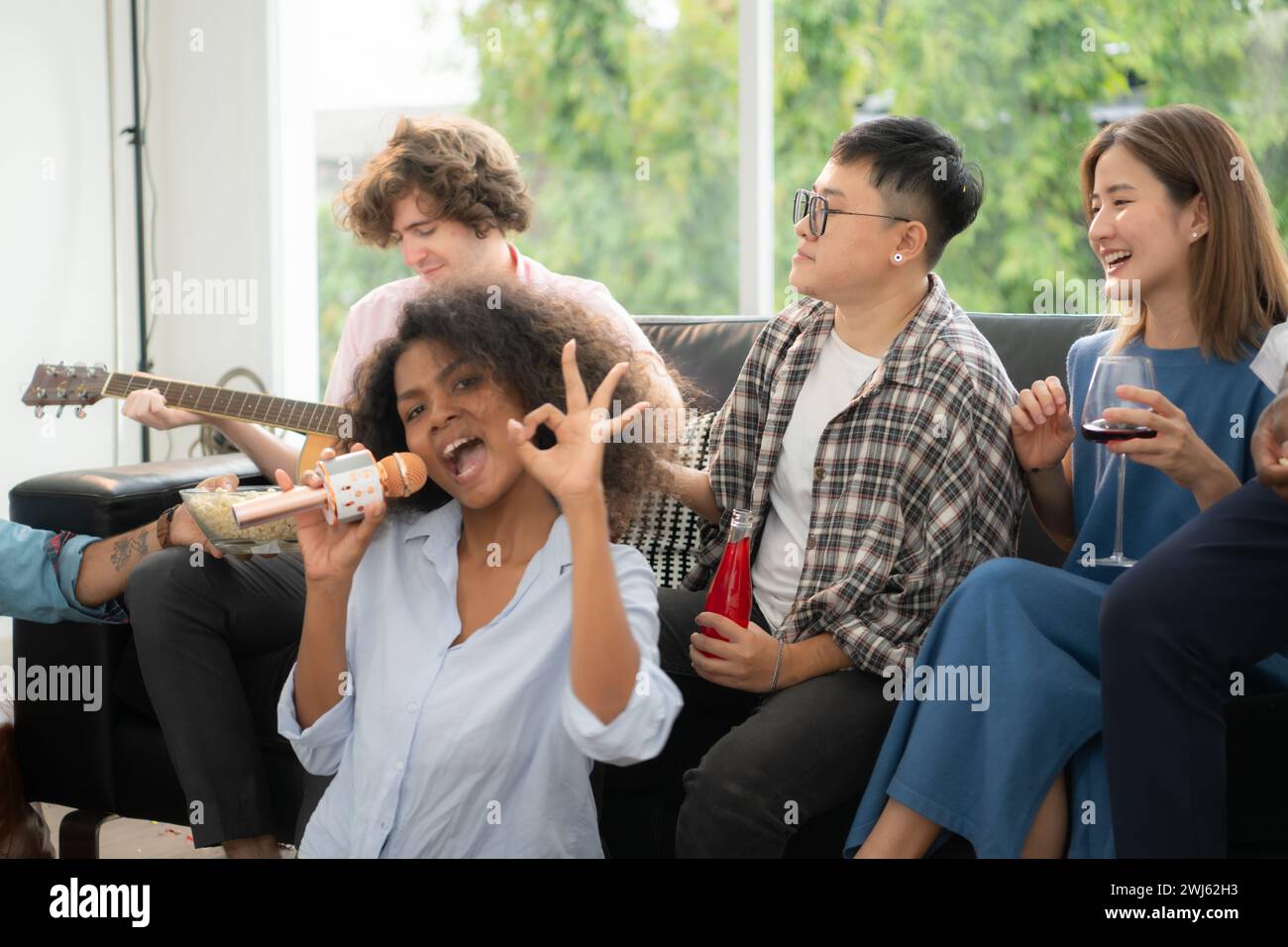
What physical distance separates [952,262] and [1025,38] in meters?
0.61

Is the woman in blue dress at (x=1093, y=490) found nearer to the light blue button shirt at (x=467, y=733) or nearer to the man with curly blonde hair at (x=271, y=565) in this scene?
the light blue button shirt at (x=467, y=733)

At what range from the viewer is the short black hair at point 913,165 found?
6.63 ft

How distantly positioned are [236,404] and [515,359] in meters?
1.02

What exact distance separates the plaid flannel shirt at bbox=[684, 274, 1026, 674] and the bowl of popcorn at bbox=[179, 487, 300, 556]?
812 mm

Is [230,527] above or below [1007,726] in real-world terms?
above

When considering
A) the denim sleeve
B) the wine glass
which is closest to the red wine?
the wine glass

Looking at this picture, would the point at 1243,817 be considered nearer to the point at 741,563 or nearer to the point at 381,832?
the point at 741,563

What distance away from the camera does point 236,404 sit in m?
2.45

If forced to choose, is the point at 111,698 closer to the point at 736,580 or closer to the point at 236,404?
the point at 236,404

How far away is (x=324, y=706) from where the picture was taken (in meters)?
1.57

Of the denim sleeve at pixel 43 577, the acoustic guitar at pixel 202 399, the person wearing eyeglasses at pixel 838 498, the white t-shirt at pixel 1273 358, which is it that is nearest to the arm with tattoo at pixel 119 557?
the denim sleeve at pixel 43 577

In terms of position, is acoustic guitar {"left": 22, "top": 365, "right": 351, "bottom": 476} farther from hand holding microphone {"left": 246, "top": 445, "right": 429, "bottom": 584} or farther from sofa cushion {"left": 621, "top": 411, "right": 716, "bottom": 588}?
hand holding microphone {"left": 246, "top": 445, "right": 429, "bottom": 584}

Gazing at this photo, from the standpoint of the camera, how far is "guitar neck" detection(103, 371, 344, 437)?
7.77ft

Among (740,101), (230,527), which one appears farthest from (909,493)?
(740,101)
